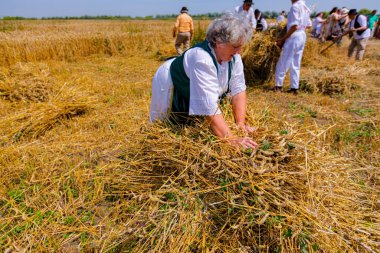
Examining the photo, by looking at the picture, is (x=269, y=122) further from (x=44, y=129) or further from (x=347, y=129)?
(x=44, y=129)

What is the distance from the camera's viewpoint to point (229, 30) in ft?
5.48

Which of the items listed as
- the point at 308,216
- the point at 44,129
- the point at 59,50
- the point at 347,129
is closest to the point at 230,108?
the point at 308,216

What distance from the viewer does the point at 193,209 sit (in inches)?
65.0

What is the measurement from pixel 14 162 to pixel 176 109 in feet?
6.62

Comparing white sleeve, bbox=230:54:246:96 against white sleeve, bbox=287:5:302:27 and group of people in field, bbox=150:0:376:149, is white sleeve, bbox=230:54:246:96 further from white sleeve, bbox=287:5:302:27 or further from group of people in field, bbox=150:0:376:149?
white sleeve, bbox=287:5:302:27

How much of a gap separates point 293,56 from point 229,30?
4.02 m

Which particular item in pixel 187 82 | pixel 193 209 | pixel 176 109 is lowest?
pixel 193 209

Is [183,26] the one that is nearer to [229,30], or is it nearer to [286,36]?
[286,36]

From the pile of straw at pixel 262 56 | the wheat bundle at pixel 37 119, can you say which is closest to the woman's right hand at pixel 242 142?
the wheat bundle at pixel 37 119

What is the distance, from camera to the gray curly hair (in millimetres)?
1674

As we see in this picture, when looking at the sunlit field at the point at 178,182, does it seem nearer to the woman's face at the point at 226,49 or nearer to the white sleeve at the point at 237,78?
the white sleeve at the point at 237,78

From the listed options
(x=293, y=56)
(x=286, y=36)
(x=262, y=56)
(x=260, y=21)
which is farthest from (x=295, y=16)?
(x=260, y=21)

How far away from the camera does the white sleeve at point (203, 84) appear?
5.64 feet

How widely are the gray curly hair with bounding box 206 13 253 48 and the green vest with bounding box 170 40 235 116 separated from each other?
0.38ft
